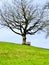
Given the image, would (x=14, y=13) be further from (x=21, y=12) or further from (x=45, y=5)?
(x=45, y=5)

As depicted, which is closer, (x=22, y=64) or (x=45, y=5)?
(x=22, y=64)

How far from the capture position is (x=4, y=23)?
5841 centimetres

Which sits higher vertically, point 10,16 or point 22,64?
point 22,64

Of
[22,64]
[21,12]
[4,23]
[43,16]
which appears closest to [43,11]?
[43,16]

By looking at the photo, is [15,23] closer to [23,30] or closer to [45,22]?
[23,30]

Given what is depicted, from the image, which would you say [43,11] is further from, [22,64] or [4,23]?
[22,64]

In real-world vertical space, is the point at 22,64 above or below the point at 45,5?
above

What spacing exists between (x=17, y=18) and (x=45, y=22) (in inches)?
241

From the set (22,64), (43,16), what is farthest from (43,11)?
(22,64)

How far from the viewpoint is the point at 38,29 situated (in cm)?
5766

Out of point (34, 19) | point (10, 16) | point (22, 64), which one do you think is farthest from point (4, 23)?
point (22, 64)

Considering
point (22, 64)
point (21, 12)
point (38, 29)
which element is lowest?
point (38, 29)

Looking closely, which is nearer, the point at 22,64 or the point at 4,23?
the point at 22,64

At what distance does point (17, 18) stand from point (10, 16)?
6.01 ft
